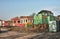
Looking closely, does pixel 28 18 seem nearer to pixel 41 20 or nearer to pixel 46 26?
pixel 41 20

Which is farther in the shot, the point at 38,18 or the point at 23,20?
the point at 23,20

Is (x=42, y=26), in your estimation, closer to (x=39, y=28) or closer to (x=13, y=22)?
(x=39, y=28)

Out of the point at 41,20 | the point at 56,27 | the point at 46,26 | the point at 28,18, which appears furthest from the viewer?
the point at 28,18

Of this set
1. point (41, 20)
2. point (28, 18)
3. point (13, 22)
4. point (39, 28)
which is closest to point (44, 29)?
point (39, 28)

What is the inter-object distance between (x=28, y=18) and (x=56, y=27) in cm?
2903

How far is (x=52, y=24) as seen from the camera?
1352 inches

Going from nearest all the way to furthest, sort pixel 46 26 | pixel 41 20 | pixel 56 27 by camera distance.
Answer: pixel 56 27, pixel 46 26, pixel 41 20

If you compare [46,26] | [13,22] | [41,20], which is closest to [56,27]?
[46,26]

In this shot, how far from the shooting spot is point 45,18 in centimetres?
4703

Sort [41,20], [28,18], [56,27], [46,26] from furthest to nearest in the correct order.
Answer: [28,18] → [41,20] → [46,26] → [56,27]

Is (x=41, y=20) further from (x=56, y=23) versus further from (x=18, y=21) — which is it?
(x=18, y=21)

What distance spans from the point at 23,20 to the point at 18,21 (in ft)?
8.49

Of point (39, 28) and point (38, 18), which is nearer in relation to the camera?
point (39, 28)

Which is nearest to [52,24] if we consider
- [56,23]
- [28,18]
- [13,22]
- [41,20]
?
[56,23]
